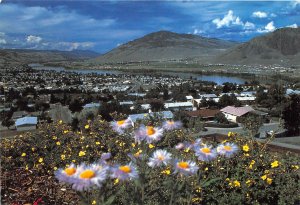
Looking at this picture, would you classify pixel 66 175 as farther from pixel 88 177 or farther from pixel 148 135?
pixel 148 135

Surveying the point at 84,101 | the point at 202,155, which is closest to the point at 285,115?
the point at 202,155

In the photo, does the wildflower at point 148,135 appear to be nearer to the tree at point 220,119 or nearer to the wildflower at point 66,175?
the wildflower at point 66,175

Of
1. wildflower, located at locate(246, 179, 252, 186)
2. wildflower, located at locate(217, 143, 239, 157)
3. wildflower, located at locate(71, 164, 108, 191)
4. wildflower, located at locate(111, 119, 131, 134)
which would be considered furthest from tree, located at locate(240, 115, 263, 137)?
wildflower, located at locate(71, 164, 108, 191)

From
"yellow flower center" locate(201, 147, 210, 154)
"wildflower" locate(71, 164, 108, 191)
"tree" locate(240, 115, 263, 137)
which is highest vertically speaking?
"wildflower" locate(71, 164, 108, 191)

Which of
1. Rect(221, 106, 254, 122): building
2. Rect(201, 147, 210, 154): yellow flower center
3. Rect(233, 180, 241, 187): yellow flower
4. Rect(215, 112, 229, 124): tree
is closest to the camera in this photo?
Rect(201, 147, 210, 154): yellow flower center

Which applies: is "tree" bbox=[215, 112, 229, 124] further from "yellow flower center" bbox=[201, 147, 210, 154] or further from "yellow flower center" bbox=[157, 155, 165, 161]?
"yellow flower center" bbox=[157, 155, 165, 161]

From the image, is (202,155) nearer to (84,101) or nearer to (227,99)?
(227,99)
